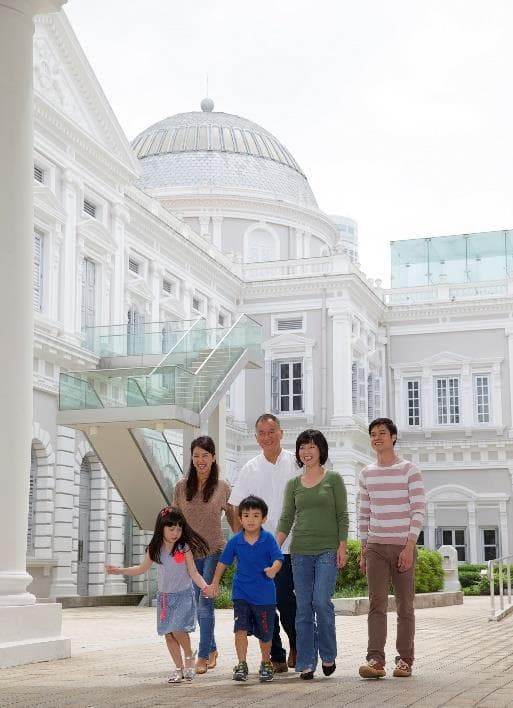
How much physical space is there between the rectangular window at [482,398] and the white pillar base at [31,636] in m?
36.5

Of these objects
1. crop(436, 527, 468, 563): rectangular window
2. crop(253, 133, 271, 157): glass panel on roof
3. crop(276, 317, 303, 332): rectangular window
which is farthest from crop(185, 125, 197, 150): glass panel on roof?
crop(436, 527, 468, 563): rectangular window

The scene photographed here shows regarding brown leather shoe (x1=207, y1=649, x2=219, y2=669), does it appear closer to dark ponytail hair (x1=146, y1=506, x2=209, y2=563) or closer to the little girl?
the little girl

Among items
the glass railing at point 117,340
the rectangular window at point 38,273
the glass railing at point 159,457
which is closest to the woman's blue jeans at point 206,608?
the glass railing at point 159,457

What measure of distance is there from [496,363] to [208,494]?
3719cm

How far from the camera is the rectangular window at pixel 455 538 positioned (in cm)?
4397

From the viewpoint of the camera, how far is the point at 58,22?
26781 mm

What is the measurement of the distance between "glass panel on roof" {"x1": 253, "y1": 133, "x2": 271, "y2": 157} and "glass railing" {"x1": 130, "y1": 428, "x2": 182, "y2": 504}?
88.4 feet

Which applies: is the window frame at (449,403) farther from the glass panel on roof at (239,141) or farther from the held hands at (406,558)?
the held hands at (406,558)

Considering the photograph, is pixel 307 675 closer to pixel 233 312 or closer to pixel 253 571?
pixel 253 571

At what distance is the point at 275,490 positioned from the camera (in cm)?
935

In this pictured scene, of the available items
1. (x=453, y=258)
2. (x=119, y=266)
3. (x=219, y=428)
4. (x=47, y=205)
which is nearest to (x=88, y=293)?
(x=119, y=266)

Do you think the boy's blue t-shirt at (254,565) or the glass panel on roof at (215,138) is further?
Answer: the glass panel on roof at (215,138)

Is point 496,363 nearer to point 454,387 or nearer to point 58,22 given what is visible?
point 454,387

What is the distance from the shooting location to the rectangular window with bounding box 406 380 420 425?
152 ft
